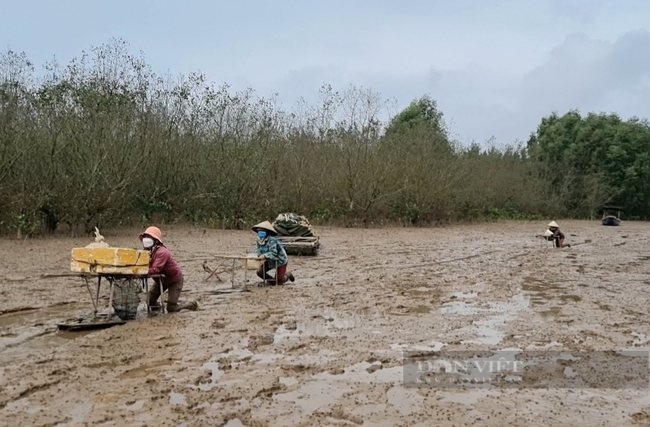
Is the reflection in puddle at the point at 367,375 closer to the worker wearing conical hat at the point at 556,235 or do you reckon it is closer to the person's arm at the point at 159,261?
the person's arm at the point at 159,261

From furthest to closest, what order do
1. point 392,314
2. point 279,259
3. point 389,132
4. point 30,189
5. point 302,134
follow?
point 389,132
point 302,134
point 30,189
point 279,259
point 392,314

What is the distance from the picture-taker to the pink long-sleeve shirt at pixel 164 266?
897 centimetres

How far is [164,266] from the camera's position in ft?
30.0

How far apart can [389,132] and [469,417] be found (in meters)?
28.2

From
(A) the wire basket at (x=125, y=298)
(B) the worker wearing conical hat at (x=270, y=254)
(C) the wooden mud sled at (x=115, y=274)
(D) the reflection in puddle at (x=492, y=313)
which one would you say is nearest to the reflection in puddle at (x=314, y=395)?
(D) the reflection in puddle at (x=492, y=313)

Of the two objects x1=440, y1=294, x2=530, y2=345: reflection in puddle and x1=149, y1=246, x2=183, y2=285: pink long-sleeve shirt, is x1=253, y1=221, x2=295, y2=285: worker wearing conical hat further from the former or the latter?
x1=440, y1=294, x2=530, y2=345: reflection in puddle

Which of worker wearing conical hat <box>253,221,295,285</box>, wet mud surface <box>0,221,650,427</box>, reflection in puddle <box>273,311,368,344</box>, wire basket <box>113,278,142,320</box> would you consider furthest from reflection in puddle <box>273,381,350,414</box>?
worker wearing conical hat <box>253,221,295,285</box>

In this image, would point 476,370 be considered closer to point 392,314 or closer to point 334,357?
point 334,357

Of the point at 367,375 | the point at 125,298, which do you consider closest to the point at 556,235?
the point at 125,298

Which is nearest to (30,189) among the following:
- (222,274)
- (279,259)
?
(222,274)

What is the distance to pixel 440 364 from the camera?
22.3 feet

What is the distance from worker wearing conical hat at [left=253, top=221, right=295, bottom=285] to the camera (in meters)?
11.8

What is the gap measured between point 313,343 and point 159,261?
2.64 meters

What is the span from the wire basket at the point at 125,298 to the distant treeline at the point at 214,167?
10124mm
